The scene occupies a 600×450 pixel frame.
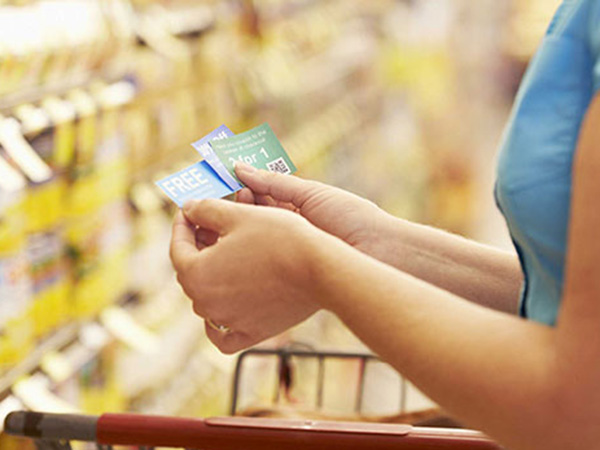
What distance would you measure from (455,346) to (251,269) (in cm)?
24

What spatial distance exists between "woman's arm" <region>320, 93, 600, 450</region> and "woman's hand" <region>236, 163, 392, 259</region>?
8.5 inches

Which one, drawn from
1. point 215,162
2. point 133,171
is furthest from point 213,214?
point 133,171

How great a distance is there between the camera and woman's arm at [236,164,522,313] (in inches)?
43.9

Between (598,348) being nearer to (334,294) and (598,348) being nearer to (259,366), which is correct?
(334,294)

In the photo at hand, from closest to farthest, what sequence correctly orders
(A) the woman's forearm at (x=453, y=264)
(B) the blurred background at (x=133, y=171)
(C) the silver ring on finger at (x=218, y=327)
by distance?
(C) the silver ring on finger at (x=218, y=327) < (A) the woman's forearm at (x=453, y=264) < (B) the blurred background at (x=133, y=171)

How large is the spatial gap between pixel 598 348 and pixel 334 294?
0.26m

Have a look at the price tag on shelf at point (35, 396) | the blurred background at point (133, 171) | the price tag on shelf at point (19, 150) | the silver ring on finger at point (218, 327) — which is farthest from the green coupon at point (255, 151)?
the price tag on shelf at point (35, 396)

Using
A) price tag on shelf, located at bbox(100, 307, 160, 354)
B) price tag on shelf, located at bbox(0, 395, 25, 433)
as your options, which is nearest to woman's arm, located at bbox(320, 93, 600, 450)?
price tag on shelf, located at bbox(0, 395, 25, 433)

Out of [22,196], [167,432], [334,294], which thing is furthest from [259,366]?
[334,294]

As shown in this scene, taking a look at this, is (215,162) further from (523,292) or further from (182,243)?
(523,292)

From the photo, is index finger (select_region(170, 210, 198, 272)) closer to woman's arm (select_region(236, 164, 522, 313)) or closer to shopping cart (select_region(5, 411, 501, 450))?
woman's arm (select_region(236, 164, 522, 313))

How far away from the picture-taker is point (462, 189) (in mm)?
7398

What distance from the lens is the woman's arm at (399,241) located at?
1116 mm

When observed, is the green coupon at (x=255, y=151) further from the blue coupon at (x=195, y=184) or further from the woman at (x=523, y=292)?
the woman at (x=523, y=292)
